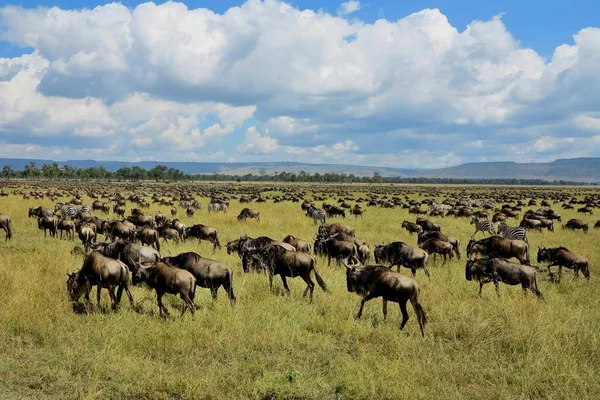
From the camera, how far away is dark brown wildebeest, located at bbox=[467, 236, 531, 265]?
1520cm

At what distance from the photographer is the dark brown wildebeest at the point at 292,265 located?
1128 cm

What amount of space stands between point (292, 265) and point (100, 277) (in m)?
4.60

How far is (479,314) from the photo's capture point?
31.3ft

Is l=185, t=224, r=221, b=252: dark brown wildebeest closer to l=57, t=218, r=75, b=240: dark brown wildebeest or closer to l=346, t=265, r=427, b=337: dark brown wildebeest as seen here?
l=57, t=218, r=75, b=240: dark brown wildebeest

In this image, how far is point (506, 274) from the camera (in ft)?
37.7

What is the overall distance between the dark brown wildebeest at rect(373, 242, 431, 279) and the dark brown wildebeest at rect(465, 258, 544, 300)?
1.88 meters

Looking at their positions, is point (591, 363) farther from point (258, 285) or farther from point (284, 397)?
point (258, 285)

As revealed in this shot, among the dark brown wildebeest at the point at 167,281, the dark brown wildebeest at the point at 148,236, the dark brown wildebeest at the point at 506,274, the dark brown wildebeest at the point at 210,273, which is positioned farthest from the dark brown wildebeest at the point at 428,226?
the dark brown wildebeest at the point at 167,281

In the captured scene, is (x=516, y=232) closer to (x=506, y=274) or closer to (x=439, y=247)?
(x=439, y=247)

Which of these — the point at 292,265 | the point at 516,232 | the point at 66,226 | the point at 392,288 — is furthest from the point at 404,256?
the point at 66,226

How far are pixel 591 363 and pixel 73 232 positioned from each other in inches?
854

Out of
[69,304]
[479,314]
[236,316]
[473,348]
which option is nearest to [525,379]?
[473,348]

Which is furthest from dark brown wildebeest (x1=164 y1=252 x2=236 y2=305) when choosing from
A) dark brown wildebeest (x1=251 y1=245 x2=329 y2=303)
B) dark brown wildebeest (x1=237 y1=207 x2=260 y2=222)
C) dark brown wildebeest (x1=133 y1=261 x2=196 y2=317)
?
dark brown wildebeest (x1=237 y1=207 x2=260 y2=222)

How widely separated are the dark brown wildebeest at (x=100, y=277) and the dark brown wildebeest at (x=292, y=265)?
371 cm
